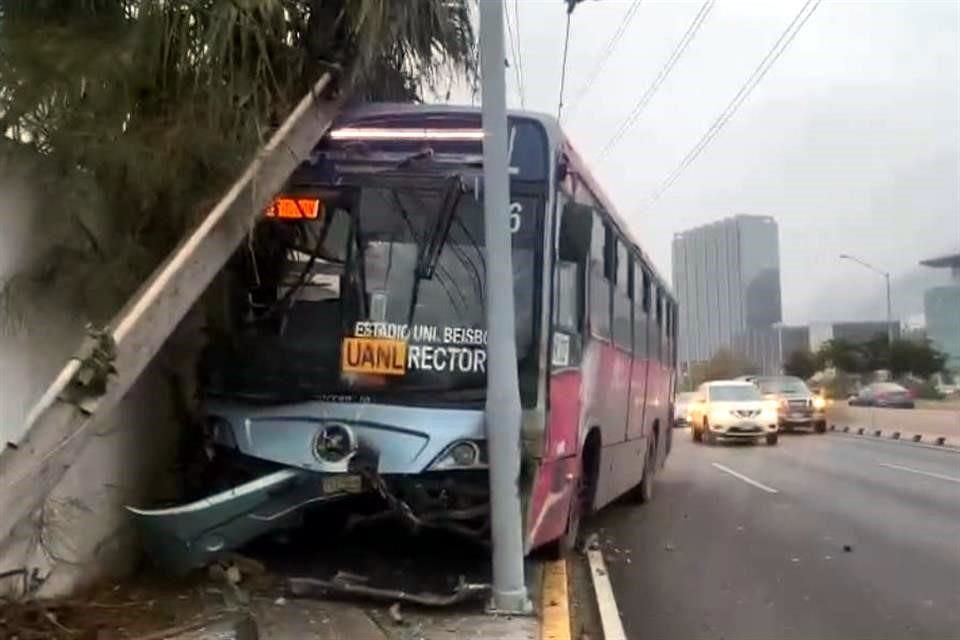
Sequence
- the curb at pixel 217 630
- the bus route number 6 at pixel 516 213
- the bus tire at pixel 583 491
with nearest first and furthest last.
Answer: the curb at pixel 217 630, the bus route number 6 at pixel 516 213, the bus tire at pixel 583 491

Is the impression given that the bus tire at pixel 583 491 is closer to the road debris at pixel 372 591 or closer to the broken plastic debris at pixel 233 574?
the road debris at pixel 372 591

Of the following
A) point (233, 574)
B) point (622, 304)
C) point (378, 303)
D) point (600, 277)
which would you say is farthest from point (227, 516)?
point (622, 304)

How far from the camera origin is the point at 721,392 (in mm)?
30922

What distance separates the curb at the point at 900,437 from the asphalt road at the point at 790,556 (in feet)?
34.9

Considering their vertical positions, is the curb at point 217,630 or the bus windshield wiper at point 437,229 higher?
the bus windshield wiper at point 437,229

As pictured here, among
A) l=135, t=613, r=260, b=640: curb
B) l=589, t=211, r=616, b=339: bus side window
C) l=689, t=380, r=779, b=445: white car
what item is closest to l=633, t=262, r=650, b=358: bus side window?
l=589, t=211, r=616, b=339: bus side window

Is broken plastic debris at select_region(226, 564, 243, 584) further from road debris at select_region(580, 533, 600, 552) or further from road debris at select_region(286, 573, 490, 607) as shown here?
road debris at select_region(580, 533, 600, 552)

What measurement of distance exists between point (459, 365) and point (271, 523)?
1582mm

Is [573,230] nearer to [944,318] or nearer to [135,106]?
[135,106]

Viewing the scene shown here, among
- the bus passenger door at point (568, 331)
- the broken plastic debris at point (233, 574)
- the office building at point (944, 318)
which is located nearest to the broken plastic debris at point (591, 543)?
the bus passenger door at point (568, 331)

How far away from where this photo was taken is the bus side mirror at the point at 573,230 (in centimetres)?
775

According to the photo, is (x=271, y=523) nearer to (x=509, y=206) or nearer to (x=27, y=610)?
(x=27, y=610)

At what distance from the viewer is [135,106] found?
22.7 feet

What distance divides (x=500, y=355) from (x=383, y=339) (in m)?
0.88
